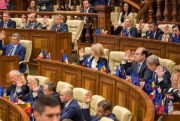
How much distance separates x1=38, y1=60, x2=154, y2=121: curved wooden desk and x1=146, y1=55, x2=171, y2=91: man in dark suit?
0.44m

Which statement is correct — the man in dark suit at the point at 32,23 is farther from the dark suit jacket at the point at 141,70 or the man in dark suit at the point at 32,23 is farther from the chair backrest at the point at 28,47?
the dark suit jacket at the point at 141,70

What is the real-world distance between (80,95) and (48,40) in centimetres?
324

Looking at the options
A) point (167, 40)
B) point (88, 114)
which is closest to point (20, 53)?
point (167, 40)

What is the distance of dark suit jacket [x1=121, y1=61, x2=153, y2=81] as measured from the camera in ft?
20.5

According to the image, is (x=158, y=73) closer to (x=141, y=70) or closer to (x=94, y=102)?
(x=141, y=70)

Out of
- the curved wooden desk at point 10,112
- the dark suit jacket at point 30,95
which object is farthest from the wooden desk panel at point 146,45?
the curved wooden desk at point 10,112

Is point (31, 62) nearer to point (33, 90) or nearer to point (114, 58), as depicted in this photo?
point (114, 58)

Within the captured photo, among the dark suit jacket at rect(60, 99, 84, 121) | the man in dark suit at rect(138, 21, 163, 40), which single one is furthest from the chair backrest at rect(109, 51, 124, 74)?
the dark suit jacket at rect(60, 99, 84, 121)

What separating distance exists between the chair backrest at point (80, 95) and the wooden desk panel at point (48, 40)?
2.85m

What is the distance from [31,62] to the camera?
9.70 metres

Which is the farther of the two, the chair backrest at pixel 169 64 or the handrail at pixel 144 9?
the handrail at pixel 144 9

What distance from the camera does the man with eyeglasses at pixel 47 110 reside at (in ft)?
8.89

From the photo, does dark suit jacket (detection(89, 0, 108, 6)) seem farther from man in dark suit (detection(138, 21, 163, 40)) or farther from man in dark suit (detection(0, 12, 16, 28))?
man in dark suit (detection(138, 21, 163, 40))

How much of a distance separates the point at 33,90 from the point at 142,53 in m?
1.53
